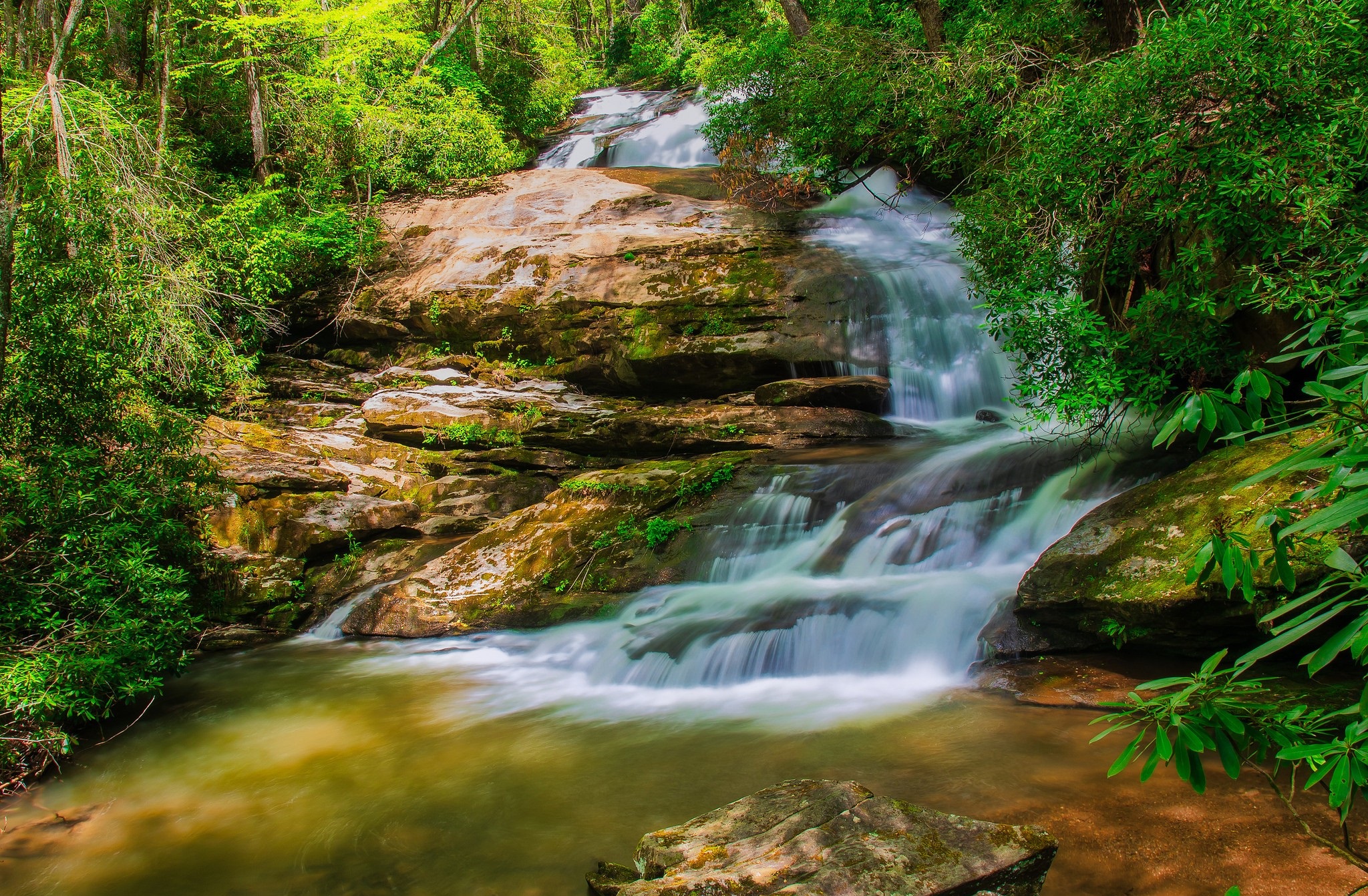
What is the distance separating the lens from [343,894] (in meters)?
4.11

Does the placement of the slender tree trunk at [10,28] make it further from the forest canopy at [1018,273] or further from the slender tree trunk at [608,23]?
the slender tree trunk at [608,23]

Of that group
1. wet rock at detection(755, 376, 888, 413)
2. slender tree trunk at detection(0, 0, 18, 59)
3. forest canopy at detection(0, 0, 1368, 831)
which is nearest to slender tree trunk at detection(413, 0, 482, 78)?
forest canopy at detection(0, 0, 1368, 831)

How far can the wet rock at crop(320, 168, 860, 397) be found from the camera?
12.2m

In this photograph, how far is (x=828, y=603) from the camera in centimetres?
710

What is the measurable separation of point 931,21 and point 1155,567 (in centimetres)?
1101

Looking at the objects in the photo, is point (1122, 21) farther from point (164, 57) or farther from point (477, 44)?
point (477, 44)

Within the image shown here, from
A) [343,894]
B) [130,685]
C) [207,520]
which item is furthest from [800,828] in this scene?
[207,520]

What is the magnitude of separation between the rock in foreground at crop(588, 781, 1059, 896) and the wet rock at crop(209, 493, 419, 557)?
734 centimetres

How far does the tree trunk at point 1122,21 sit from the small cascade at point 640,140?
10.6m

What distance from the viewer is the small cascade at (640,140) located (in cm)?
2016

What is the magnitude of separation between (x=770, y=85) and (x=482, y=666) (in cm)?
1245

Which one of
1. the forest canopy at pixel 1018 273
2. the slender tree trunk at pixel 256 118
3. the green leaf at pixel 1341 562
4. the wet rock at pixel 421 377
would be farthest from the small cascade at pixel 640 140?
the green leaf at pixel 1341 562

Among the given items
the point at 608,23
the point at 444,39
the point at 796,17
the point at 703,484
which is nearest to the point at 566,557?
the point at 703,484

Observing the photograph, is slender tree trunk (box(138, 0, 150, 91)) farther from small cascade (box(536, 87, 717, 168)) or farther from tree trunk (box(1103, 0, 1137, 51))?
tree trunk (box(1103, 0, 1137, 51))
